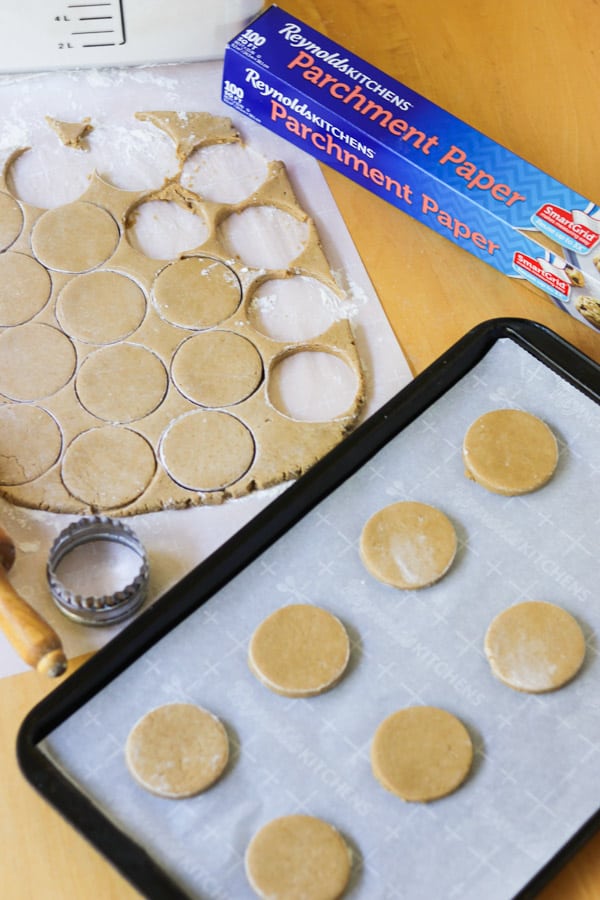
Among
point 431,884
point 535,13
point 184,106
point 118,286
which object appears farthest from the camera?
point 535,13

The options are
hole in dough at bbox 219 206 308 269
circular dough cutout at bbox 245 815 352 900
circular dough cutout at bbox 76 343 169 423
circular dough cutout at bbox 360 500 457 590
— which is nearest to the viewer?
circular dough cutout at bbox 245 815 352 900

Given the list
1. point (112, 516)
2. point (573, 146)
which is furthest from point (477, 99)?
point (112, 516)

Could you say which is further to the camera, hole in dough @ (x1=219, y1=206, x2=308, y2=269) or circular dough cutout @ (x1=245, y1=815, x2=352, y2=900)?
hole in dough @ (x1=219, y1=206, x2=308, y2=269)

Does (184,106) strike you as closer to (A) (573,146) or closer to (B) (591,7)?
(A) (573,146)

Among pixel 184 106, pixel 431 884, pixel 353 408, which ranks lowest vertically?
pixel 431 884

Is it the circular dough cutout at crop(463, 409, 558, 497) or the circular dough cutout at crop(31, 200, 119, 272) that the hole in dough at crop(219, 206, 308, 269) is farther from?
the circular dough cutout at crop(463, 409, 558, 497)

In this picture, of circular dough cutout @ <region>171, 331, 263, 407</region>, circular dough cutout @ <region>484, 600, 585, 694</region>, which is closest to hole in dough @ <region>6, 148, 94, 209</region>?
circular dough cutout @ <region>171, 331, 263, 407</region>
